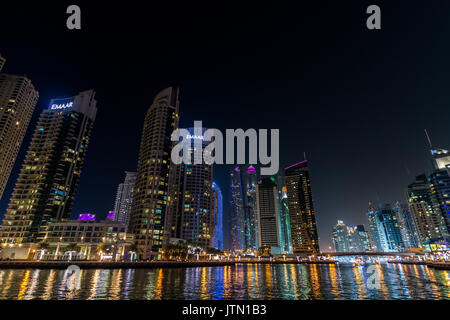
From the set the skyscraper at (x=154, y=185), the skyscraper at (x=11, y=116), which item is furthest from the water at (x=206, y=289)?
the skyscraper at (x=11, y=116)

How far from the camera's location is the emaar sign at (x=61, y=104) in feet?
625

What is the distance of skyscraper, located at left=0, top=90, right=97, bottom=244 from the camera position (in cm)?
15150

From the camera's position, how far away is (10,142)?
7018 inches

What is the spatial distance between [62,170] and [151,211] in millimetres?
74443

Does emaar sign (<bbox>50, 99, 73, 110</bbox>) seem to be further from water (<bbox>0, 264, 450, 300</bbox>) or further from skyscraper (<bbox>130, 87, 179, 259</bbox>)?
water (<bbox>0, 264, 450, 300</bbox>)

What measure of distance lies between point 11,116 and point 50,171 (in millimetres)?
54160

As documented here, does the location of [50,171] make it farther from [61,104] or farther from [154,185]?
[154,185]

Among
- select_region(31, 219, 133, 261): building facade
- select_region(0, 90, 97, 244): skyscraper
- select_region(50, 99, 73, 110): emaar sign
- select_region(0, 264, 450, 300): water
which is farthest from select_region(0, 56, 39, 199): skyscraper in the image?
select_region(0, 264, 450, 300): water

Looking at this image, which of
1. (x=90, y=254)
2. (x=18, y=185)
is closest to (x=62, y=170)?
(x=18, y=185)

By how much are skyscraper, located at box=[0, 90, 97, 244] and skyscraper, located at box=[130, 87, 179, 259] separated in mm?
50306

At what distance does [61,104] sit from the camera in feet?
630

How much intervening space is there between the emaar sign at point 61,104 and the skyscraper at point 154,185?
6517 centimetres

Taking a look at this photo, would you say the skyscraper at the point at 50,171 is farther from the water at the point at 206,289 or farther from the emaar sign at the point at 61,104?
the water at the point at 206,289
